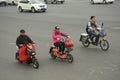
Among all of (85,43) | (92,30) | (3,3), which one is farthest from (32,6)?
(92,30)

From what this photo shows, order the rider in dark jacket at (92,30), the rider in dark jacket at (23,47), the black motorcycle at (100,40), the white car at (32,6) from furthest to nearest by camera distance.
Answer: the white car at (32,6)
the rider in dark jacket at (92,30)
the black motorcycle at (100,40)
the rider in dark jacket at (23,47)

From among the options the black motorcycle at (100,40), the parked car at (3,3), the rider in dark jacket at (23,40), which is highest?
the rider in dark jacket at (23,40)

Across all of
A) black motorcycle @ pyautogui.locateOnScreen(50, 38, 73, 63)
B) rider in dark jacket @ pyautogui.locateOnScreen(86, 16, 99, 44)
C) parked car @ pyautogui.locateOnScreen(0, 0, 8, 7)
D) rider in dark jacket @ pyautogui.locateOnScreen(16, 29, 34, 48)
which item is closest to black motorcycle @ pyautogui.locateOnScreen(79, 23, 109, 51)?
rider in dark jacket @ pyautogui.locateOnScreen(86, 16, 99, 44)

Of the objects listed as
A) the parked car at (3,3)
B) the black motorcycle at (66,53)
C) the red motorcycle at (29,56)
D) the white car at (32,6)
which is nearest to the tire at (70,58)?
the black motorcycle at (66,53)

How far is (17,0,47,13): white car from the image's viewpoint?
41.0 metres

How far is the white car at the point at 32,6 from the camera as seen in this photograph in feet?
135

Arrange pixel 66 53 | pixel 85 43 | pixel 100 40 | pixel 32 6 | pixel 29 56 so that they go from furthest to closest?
pixel 32 6 < pixel 85 43 < pixel 100 40 < pixel 66 53 < pixel 29 56

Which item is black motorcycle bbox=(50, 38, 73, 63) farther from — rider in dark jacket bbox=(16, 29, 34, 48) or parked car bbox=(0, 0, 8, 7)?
parked car bbox=(0, 0, 8, 7)

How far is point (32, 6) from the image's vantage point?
1638 inches

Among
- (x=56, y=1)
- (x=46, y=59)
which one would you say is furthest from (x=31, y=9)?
(x=46, y=59)

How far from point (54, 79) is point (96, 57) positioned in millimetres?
3601

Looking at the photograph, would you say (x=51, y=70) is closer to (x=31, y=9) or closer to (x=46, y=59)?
(x=46, y=59)

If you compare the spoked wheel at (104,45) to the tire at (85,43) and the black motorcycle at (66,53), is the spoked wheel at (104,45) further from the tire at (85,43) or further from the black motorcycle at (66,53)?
the black motorcycle at (66,53)

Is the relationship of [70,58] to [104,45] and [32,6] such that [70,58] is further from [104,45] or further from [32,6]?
[32,6]
